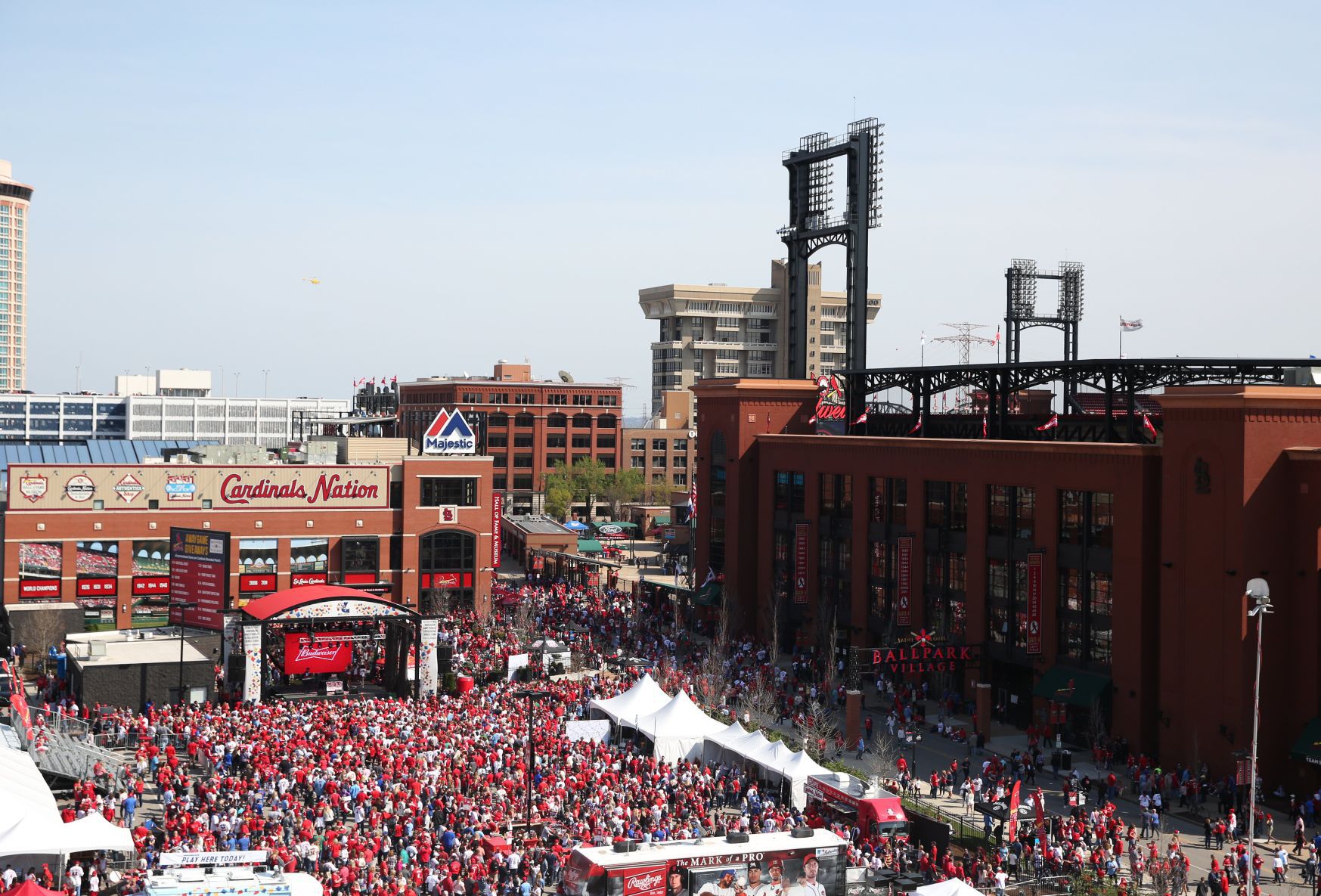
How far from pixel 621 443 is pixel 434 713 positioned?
99.4 metres

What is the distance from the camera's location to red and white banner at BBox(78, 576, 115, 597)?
71.2m

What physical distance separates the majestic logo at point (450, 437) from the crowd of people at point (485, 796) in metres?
22.8

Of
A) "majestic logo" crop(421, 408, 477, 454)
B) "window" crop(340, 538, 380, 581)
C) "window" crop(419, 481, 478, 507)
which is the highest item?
"majestic logo" crop(421, 408, 477, 454)

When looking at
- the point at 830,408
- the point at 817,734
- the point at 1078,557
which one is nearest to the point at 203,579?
the point at 817,734

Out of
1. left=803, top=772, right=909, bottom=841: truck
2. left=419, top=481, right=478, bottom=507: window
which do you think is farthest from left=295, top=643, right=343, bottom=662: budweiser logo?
left=803, top=772, right=909, bottom=841: truck

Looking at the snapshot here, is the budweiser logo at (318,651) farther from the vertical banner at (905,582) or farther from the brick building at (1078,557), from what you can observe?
the vertical banner at (905,582)

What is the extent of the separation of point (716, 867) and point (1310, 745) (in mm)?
23726

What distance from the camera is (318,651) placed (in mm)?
58656

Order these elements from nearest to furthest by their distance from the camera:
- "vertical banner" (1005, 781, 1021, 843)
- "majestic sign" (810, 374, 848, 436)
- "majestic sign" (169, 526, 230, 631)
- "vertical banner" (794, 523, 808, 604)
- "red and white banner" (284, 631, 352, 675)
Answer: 1. "vertical banner" (1005, 781, 1021, 843)
2. "majestic sign" (169, 526, 230, 631)
3. "red and white banner" (284, 631, 352, 675)
4. "vertical banner" (794, 523, 808, 604)
5. "majestic sign" (810, 374, 848, 436)

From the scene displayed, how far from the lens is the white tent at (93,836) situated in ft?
106

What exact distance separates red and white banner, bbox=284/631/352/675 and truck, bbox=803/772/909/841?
25356 millimetres

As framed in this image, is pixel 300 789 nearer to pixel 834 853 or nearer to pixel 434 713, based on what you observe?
pixel 434 713

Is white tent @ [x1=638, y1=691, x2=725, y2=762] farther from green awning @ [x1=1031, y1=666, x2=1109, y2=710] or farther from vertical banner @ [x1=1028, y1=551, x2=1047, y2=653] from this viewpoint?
vertical banner @ [x1=1028, y1=551, x2=1047, y2=653]

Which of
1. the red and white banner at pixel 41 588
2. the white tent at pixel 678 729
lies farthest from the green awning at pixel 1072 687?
the red and white banner at pixel 41 588
